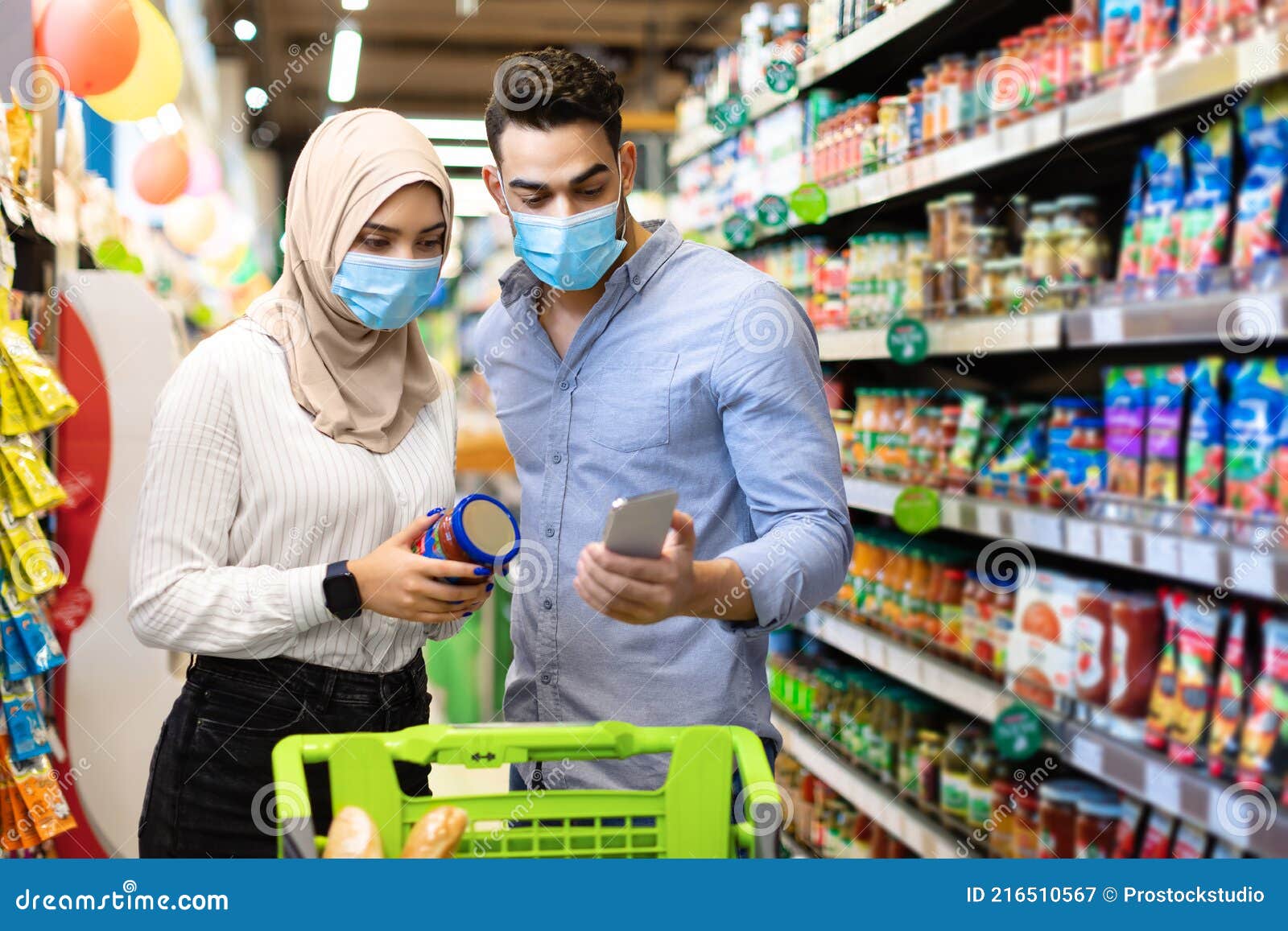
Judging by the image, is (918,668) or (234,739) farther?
(918,668)

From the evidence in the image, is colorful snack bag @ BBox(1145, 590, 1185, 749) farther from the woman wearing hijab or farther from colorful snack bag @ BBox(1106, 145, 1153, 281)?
the woman wearing hijab

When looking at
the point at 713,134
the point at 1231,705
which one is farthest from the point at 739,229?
the point at 1231,705

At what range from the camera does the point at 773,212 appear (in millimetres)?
3730

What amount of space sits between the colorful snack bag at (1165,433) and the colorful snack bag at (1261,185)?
1.03ft

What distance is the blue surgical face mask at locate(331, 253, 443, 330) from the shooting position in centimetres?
183

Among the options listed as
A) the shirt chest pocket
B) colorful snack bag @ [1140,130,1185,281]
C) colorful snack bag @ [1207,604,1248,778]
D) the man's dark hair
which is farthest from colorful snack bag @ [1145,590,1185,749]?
the man's dark hair

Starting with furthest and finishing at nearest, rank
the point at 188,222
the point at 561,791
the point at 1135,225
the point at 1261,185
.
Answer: the point at 188,222 → the point at 1135,225 → the point at 1261,185 → the point at 561,791

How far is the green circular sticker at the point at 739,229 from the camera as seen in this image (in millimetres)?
3956

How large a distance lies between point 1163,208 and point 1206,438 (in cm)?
42

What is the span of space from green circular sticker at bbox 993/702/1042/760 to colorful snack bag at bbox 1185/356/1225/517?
0.63 meters

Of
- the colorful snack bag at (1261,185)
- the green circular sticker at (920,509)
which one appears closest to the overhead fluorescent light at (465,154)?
the green circular sticker at (920,509)

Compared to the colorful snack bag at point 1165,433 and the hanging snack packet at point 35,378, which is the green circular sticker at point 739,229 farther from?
the hanging snack packet at point 35,378

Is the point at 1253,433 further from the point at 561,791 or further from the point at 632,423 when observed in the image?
the point at 561,791

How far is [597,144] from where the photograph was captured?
185 cm
